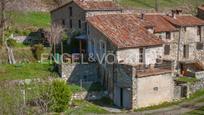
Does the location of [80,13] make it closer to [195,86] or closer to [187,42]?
[187,42]

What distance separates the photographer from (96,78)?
48312 millimetres

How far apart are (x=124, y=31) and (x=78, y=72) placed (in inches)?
250

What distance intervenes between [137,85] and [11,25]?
2701 cm

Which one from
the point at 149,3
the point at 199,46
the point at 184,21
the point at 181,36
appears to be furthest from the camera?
the point at 149,3

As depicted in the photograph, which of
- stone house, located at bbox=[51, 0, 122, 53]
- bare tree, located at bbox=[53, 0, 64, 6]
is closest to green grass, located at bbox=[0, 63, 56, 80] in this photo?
stone house, located at bbox=[51, 0, 122, 53]

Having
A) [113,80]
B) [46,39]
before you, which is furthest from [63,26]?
[113,80]

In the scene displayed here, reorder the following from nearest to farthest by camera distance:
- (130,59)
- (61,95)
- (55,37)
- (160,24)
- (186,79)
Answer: (61,95) → (130,59) → (186,79) → (55,37) → (160,24)

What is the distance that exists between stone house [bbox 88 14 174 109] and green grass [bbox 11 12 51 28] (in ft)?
60.8

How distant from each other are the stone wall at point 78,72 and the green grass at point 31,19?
19676 mm

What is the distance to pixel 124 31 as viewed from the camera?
156 feet

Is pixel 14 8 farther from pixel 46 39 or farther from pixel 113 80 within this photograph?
pixel 113 80

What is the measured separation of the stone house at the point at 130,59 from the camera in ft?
141

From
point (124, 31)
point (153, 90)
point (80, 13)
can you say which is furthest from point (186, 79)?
point (80, 13)

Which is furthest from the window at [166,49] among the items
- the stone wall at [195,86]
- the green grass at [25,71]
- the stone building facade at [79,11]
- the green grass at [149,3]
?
the green grass at [149,3]
